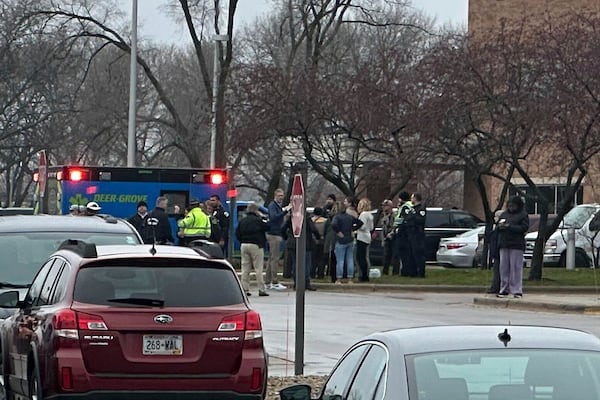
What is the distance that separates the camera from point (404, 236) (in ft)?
96.5

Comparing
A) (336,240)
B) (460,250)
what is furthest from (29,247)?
(460,250)

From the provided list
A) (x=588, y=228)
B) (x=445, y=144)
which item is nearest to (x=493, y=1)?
(x=588, y=228)

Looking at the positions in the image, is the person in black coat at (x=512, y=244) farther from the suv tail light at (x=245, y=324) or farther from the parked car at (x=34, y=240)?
the suv tail light at (x=245, y=324)

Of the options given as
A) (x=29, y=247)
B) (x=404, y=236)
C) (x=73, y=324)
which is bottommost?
(x=73, y=324)

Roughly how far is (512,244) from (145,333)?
569 inches

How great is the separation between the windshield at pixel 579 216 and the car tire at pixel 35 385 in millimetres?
24947

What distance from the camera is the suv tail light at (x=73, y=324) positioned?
9781 mm

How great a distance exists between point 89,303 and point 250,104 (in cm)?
2332

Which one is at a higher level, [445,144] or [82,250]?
[445,144]

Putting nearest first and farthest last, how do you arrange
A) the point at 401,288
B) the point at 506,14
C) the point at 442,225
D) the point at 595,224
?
the point at 401,288 → the point at 595,224 → the point at 442,225 → the point at 506,14

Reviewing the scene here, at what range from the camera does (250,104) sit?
109ft

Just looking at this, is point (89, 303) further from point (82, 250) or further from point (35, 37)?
point (35, 37)

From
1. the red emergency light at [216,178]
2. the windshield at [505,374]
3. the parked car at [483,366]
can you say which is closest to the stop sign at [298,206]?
the parked car at [483,366]

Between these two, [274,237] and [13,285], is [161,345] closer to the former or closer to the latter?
[13,285]
